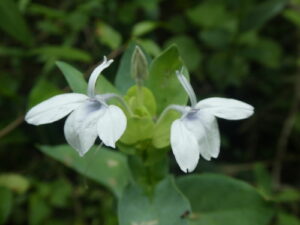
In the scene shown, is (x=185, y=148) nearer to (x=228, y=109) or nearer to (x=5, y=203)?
(x=228, y=109)

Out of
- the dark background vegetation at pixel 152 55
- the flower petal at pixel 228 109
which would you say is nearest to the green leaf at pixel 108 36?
the dark background vegetation at pixel 152 55

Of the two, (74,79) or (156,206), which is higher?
(74,79)

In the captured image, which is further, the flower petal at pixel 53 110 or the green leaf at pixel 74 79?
the green leaf at pixel 74 79

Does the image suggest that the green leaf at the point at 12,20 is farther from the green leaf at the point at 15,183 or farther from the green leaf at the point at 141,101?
the green leaf at the point at 141,101

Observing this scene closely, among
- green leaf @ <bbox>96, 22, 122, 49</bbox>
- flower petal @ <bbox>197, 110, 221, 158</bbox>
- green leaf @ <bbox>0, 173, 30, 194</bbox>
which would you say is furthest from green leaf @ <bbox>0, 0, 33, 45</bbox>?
flower petal @ <bbox>197, 110, 221, 158</bbox>

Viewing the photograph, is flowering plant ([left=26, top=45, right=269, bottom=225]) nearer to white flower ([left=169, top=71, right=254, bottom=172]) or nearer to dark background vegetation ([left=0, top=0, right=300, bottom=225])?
white flower ([left=169, top=71, right=254, bottom=172])

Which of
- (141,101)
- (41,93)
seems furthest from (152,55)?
(141,101)
